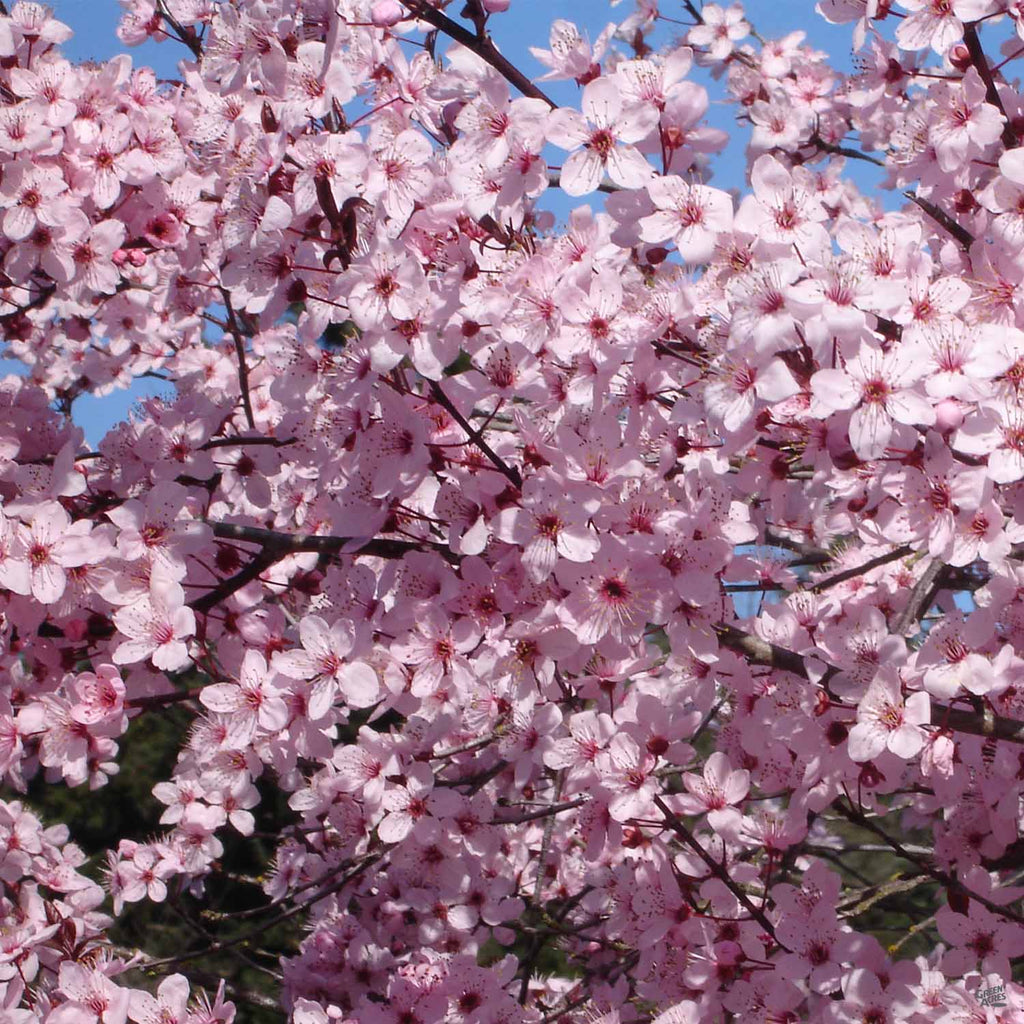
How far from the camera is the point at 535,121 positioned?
2.23m

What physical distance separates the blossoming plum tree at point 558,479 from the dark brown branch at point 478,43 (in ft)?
0.08

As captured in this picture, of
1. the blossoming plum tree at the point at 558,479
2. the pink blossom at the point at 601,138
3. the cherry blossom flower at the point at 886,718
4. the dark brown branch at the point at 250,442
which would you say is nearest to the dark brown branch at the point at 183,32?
the blossoming plum tree at the point at 558,479

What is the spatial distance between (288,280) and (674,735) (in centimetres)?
128

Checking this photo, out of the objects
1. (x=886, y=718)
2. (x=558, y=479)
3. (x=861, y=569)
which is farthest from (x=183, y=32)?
(x=886, y=718)

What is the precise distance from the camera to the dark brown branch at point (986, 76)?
7.93 ft

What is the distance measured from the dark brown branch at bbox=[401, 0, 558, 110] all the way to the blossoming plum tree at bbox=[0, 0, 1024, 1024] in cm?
3

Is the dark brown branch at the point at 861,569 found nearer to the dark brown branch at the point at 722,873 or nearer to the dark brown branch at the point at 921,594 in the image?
the dark brown branch at the point at 921,594

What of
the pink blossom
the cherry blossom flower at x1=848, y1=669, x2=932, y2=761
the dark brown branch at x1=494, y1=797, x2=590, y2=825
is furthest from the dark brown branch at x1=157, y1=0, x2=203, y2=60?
the cherry blossom flower at x1=848, y1=669, x2=932, y2=761

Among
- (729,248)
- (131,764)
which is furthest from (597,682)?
(131,764)

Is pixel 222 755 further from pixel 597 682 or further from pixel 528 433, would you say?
pixel 528 433

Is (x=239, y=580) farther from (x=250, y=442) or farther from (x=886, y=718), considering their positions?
(x=886, y=718)

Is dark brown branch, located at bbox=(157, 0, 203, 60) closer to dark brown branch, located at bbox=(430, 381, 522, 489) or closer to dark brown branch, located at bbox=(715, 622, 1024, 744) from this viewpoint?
dark brown branch, located at bbox=(430, 381, 522, 489)

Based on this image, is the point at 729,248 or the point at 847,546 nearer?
the point at 729,248

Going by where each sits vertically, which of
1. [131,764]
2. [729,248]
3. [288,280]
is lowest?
[729,248]
